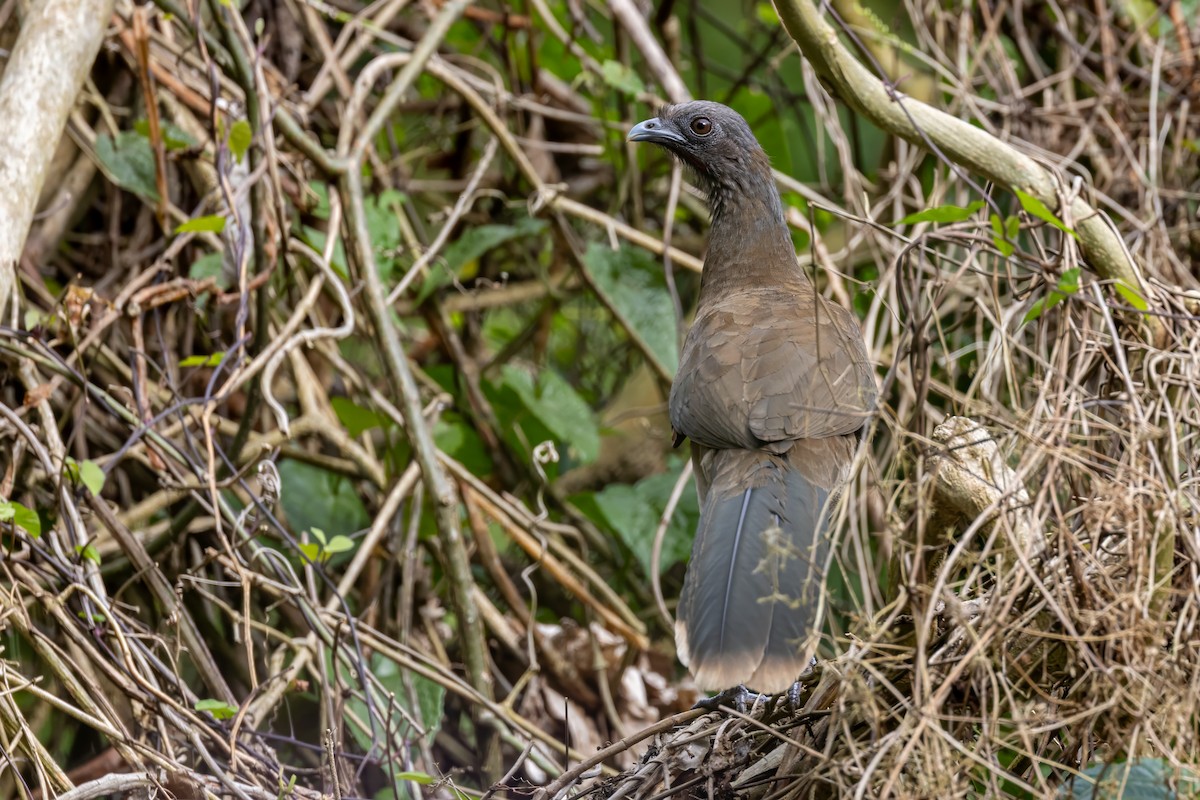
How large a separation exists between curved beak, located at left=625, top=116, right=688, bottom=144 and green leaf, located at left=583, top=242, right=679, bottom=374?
2.42 feet

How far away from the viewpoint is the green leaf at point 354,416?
4.41 meters

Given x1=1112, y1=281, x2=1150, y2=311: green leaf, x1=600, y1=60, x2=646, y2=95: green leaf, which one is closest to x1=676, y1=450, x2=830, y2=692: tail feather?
x1=1112, y1=281, x2=1150, y2=311: green leaf

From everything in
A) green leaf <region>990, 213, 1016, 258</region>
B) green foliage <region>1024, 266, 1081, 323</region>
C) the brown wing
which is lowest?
the brown wing

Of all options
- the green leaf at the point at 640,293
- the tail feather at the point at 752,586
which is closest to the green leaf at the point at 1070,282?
the tail feather at the point at 752,586

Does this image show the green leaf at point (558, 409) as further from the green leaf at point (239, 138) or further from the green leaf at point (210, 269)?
the green leaf at point (239, 138)

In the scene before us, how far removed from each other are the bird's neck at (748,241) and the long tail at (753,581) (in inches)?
41.0

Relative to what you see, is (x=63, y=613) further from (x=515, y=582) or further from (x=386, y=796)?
(x=515, y=582)

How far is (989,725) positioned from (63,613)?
2.31 m

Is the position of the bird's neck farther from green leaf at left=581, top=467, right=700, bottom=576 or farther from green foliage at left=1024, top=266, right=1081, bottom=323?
green foliage at left=1024, top=266, right=1081, bottom=323

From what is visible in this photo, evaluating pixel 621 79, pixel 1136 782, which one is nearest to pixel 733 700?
pixel 1136 782

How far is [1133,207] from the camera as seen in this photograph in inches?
184

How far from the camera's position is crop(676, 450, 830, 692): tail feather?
7.77 ft

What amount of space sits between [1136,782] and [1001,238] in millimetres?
951

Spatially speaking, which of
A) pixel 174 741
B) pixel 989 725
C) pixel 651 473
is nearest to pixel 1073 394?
pixel 989 725
